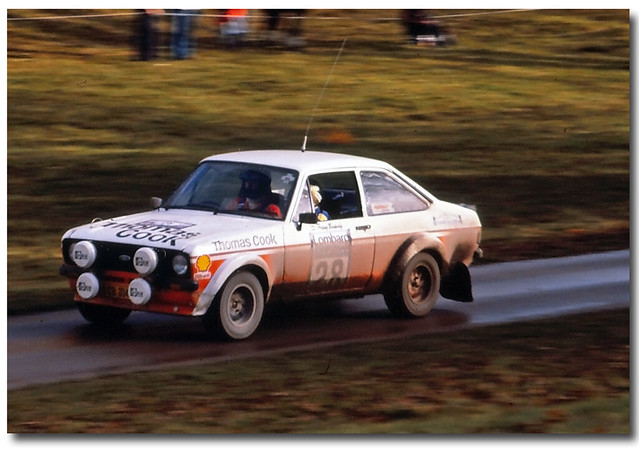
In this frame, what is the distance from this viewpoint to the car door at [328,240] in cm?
1047

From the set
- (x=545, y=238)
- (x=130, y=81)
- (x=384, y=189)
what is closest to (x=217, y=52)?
(x=130, y=81)

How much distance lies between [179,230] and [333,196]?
1.49 m

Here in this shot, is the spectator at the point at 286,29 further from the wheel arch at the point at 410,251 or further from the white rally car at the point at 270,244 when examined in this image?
the wheel arch at the point at 410,251

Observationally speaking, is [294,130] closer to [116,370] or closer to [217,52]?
[217,52]

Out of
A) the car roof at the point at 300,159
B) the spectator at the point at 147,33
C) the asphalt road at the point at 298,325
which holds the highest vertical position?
the spectator at the point at 147,33

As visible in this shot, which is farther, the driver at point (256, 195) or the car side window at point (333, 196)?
the car side window at point (333, 196)

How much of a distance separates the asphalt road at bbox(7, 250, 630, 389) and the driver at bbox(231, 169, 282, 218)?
0.92 m

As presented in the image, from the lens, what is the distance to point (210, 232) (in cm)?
1005

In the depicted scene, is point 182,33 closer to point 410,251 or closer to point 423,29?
point 423,29

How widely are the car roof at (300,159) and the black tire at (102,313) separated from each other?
1.52m

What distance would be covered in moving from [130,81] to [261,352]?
336 cm

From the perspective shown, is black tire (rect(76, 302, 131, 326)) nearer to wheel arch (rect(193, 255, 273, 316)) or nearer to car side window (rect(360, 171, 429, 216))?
wheel arch (rect(193, 255, 273, 316))

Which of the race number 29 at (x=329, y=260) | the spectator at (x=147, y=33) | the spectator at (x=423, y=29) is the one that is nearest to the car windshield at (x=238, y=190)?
the race number 29 at (x=329, y=260)

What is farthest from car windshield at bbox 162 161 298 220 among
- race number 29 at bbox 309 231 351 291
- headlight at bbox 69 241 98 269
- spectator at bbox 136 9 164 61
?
spectator at bbox 136 9 164 61
